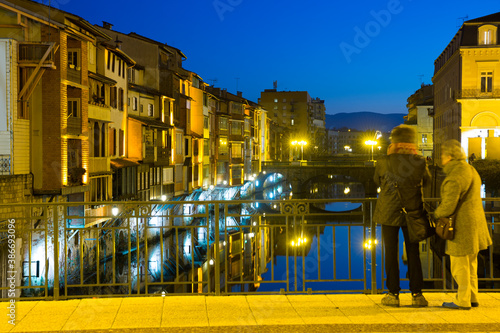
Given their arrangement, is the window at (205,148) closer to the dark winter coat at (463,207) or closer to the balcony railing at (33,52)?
the balcony railing at (33,52)

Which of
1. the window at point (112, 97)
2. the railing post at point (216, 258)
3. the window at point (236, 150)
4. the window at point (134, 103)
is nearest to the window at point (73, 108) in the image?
the window at point (112, 97)

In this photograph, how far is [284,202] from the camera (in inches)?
278

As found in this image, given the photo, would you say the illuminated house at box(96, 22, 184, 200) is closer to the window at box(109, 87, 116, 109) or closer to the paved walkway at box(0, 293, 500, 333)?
the window at box(109, 87, 116, 109)

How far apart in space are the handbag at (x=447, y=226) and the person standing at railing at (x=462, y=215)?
39mm

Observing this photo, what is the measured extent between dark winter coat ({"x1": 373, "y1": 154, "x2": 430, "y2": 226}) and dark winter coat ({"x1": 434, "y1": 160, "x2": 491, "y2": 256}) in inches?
10.0

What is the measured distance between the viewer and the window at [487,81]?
4328 centimetres

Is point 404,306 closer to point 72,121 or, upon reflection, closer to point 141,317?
point 141,317

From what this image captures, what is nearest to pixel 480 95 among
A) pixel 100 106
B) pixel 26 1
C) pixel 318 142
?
pixel 100 106

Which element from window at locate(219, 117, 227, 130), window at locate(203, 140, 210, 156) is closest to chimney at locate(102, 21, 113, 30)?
window at locate(203, 140, 210, 156)

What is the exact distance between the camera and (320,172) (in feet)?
229

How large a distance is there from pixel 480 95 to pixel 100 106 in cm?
3014

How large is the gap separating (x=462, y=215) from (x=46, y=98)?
20.2 m

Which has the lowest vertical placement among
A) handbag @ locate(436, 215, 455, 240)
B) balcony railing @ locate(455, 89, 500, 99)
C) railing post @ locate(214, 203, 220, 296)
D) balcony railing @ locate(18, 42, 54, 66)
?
railing post @ locate(214, 203, 220, 296)

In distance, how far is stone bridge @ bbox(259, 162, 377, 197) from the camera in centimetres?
6788
